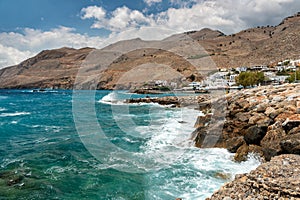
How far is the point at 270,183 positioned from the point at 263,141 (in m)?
7.44

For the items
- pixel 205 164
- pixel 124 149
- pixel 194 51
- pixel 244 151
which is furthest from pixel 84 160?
pixel 194 51

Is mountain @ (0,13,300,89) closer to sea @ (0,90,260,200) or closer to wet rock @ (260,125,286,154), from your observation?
sea @ (0,90,260,200)

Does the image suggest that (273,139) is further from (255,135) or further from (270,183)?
(270,183)

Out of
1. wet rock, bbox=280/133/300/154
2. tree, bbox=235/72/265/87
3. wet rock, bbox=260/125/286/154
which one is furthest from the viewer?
tree, bbox=235/72/265/87

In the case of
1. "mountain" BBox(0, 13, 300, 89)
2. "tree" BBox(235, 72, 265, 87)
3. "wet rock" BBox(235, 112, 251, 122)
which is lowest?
"wet rock" BBox(235, 112, 251, 122)

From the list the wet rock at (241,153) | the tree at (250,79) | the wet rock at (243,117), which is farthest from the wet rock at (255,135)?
the tree at (250,79)

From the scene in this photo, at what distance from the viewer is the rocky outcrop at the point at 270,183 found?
4863 millimetres

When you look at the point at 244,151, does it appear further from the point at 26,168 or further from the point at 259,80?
the point at 259,80

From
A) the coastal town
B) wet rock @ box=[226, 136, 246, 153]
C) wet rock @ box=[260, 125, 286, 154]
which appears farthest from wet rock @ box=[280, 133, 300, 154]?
the coastal town

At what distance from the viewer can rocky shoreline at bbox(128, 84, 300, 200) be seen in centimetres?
510

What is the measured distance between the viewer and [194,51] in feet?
477

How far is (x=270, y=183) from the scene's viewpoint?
16.6 ft

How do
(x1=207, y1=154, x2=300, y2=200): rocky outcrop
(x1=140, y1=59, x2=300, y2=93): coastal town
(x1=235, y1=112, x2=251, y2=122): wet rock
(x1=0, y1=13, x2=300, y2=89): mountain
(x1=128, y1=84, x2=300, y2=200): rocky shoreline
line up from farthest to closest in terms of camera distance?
(x1=0, y1=13, x2=300, y2=89): mountain < (x1=140, y1=59, x2=300, y2=93): coastal town < (x1=235, y1=112, x2=251, y2=122): wet rock < (x1=128, y1=84, x2=300, y2=200): rocky shoreline < (x1=207, y1=154, x2=300, y2=200): rocky outcrop

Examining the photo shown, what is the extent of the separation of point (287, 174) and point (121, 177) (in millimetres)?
7254
